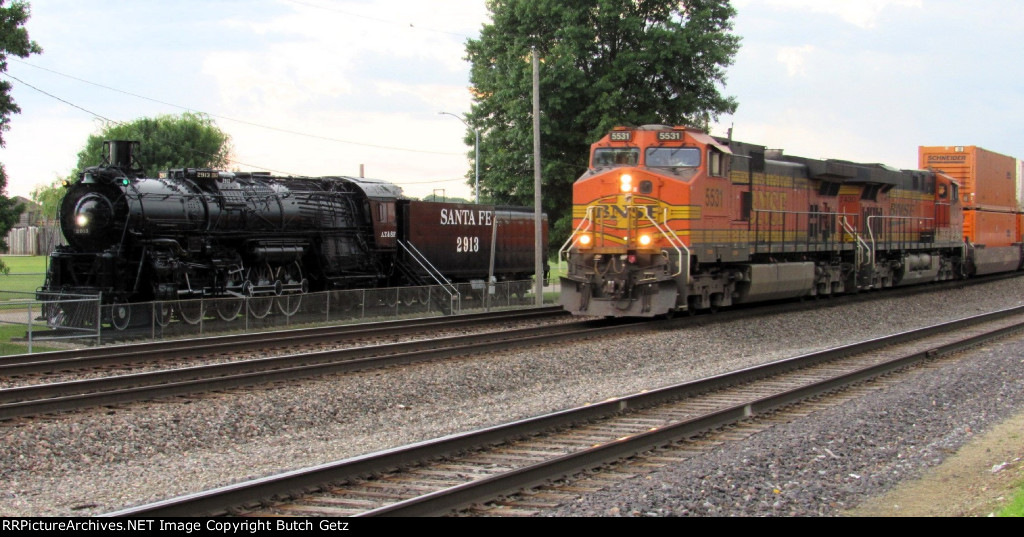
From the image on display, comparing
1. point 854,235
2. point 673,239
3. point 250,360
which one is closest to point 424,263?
point 673,239

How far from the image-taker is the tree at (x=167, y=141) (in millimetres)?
71312

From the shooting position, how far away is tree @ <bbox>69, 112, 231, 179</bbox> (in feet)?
234

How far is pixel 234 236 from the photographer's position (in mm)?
21516

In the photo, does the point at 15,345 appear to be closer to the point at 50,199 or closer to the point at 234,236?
the point at 234,236

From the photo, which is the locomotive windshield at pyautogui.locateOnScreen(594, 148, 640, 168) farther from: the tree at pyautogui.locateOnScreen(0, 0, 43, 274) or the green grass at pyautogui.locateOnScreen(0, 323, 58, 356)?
the tree at pyautogui.locateOnScreen(0, 0, 43, 274)

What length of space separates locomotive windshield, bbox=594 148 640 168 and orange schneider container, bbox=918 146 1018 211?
19.0m

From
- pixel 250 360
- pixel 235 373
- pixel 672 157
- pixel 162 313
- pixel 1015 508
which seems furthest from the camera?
pixel 672 157

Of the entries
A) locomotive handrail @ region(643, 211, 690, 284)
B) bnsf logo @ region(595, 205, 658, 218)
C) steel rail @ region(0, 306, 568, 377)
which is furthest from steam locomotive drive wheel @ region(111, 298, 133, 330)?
locomotive handrail @ region(643, 211, 690, 284)

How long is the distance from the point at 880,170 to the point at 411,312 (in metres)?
14.0

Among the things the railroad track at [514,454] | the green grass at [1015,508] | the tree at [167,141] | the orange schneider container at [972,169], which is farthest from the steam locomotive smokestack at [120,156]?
the tree at [167,141]

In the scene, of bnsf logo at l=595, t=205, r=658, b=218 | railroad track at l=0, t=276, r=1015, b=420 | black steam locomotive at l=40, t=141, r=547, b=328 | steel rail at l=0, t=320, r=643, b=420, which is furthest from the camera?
black steam locomotive at l=40, t=141, r=547, b=328

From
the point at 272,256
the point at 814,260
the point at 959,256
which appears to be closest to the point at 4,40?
the point at 272,256

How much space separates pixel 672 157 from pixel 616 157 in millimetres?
1294

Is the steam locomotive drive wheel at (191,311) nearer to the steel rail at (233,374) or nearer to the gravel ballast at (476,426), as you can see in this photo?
the steel rail at (233,374)
